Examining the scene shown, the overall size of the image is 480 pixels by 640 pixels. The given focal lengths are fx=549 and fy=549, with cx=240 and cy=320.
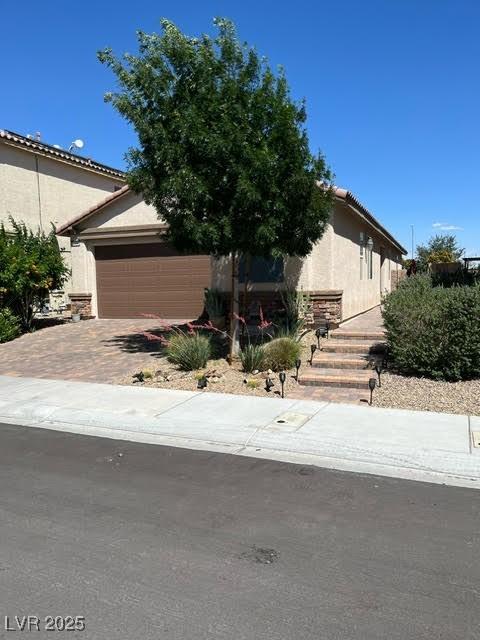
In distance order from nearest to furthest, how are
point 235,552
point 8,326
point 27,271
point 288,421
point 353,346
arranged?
point 235,552 → point 288,421 → point 353,346 → point 8,326 → point 27,271

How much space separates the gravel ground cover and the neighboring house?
13.6 meters

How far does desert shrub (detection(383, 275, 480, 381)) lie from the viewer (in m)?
8.51

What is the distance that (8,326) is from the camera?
614 inches

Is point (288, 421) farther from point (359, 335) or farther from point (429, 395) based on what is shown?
point (359, 335)

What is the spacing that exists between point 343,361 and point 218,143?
14.4ft

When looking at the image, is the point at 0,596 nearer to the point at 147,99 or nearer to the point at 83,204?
the point at 147,99

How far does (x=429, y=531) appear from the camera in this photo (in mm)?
4172

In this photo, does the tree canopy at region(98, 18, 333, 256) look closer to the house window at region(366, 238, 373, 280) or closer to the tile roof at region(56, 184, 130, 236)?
the tile roof at region(56, 184, 130, 236)

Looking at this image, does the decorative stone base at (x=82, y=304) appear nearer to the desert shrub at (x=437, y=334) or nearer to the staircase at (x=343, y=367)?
the staircase at (x=343, y=367)

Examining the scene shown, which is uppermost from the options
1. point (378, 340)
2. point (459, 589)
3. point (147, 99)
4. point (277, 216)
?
point (147, 99)

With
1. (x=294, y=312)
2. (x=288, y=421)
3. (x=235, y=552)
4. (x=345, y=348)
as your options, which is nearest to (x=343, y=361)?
(x=345, y=348)

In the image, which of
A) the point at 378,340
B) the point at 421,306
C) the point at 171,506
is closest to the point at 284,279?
the point at 378,340

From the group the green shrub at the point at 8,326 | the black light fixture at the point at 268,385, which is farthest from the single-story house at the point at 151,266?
the black light fixture at the point at 268,385

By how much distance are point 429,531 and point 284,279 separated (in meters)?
9.76
